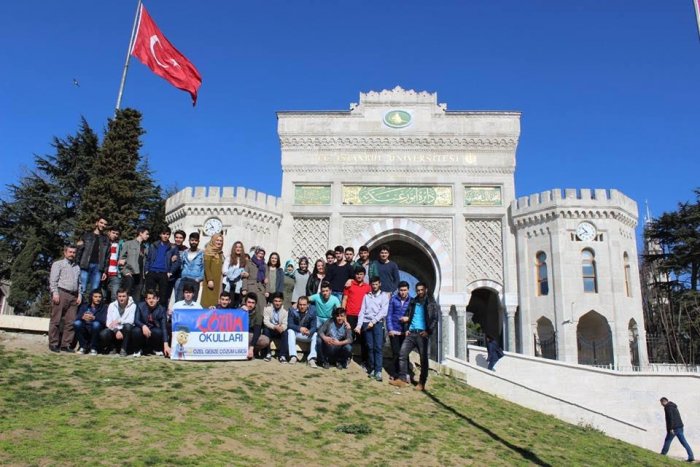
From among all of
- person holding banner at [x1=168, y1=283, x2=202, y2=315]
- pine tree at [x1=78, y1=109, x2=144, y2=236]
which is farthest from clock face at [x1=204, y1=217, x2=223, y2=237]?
person holding banner at [x1=168, y1=283, x2=202, y2=315]

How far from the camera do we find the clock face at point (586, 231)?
22.7m

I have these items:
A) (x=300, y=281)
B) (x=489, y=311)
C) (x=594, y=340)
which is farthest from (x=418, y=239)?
(x=300, y=281)

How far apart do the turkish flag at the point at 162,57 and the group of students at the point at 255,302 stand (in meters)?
8.50

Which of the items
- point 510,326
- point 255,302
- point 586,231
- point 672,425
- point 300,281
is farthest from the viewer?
point 510,326

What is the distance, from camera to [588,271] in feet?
73.9

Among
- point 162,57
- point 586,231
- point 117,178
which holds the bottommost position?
point 586,231

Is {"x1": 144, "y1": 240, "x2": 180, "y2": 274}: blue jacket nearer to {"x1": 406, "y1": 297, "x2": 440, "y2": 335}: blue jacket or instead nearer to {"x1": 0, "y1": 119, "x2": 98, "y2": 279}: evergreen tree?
{"x1": 406, "y1": 297, "x2": 440, "y2": 335}: blue jacket

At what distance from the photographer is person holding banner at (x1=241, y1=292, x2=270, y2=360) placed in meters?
10.8

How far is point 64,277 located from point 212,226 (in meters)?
13.5

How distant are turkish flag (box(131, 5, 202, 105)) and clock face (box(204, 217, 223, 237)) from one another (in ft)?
20.9

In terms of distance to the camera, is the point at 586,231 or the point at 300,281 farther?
the point at 586,231

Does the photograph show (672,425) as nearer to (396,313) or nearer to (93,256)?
(396,313)

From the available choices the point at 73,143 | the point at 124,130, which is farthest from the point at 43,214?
the point at 124,130

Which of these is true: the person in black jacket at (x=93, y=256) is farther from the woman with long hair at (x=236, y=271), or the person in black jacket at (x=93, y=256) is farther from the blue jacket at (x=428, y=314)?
the blue jacket at (x=428, y=314)
